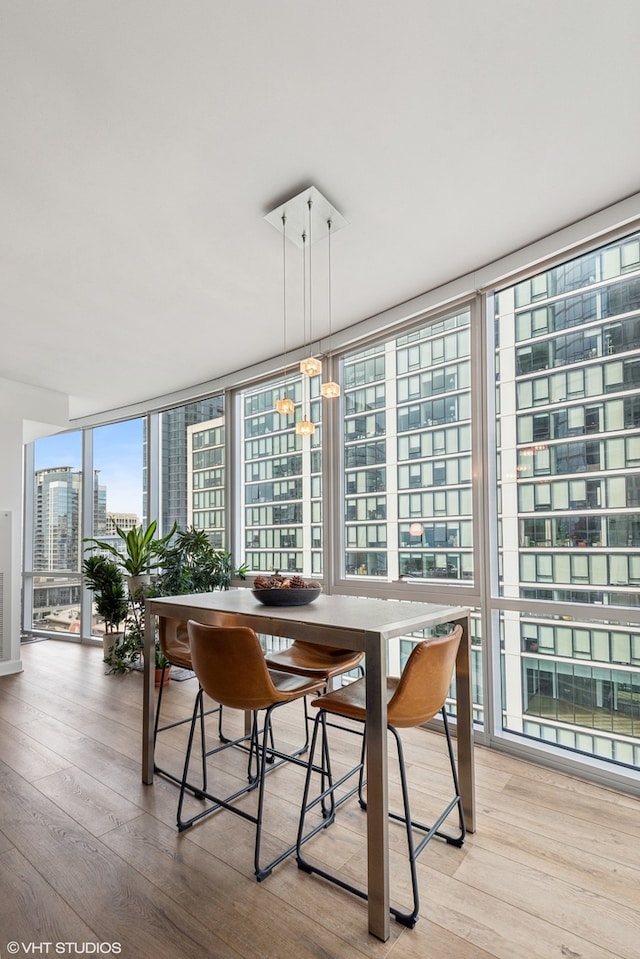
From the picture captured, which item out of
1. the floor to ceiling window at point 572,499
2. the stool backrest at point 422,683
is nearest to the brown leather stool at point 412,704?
the stool backrest at point 422,683

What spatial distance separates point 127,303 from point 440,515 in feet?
8.03

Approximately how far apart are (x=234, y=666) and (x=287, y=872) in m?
0.75

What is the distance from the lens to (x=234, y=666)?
1.87 meters

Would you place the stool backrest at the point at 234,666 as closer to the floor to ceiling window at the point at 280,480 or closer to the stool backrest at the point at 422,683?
the stool backrest at the point at 422,683

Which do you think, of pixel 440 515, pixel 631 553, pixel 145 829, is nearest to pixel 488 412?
pixel 440 515

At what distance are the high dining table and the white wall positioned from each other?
3038mm

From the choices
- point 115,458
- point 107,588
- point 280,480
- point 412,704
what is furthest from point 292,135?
point 115,458

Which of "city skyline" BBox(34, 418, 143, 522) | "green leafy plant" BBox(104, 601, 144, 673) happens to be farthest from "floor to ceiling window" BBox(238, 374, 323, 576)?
"city skyline" BBox(34, 418, 143, 522)

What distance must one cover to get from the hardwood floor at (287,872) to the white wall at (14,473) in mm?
2280

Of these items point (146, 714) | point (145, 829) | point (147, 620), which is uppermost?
point (147, 620)

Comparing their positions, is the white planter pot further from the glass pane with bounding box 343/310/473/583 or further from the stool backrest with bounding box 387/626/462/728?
the stool backrest with bounding box 387/626/462/728

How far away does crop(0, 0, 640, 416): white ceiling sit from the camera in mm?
1589

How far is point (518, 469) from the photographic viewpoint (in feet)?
9.71

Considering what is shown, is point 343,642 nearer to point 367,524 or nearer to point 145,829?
point 145,829
